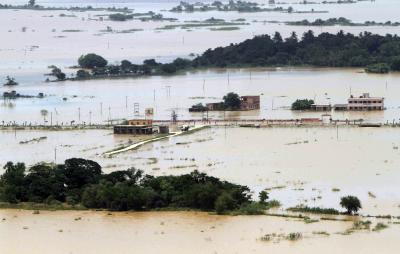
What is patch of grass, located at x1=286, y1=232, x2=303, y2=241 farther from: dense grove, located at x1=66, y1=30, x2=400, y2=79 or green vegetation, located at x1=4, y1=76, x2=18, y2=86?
dense grove, located at x1=66, y1=30, x2=400, y2=79

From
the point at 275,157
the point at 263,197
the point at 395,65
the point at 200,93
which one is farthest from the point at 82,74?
the point at 263,197

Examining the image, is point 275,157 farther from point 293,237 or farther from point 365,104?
point 365,104

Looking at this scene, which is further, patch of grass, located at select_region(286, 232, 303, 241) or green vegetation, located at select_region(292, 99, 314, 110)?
green vegetation, located at select_region(292, 99, 314, 110)

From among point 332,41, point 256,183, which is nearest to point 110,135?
point 256,183

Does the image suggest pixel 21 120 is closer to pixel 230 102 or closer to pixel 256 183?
pixel 230 102

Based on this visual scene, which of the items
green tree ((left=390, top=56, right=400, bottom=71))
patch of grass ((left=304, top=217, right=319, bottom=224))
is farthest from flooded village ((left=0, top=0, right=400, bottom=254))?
green tree ((left=390, top=56, right=400, bottom=71))

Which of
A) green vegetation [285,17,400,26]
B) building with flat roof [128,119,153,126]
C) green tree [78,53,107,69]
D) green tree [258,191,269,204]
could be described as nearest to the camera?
green tree [258,191,269,204]
